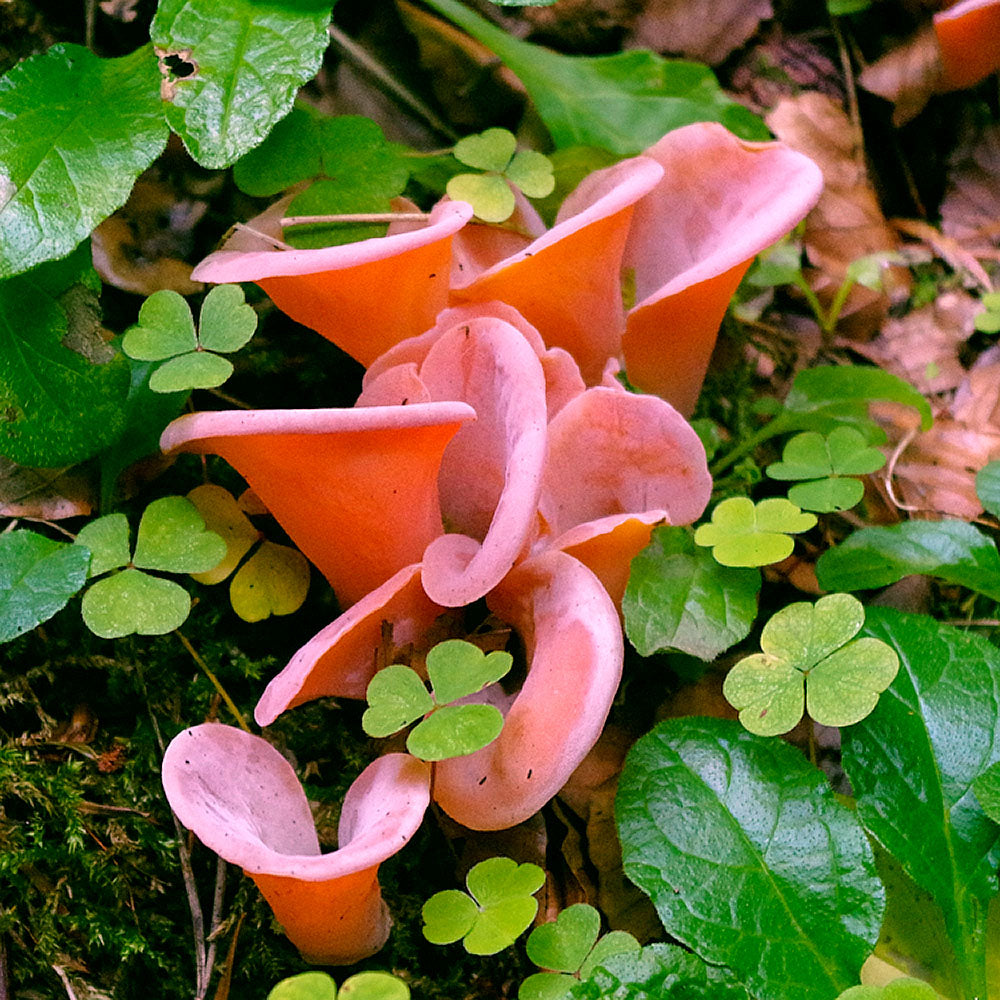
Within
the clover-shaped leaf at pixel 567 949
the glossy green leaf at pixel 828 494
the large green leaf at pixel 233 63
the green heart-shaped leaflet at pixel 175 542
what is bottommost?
the clover-shaped leaf at pixel 567 949

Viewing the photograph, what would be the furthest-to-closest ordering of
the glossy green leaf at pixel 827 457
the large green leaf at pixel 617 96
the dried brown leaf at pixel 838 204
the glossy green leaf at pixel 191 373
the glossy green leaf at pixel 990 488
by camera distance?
1. the dried brown leaf at pixel 838 204
2. the large green leaf at pixel 617 96
3. the glossy green leaf at pixel 827 457
4. the glossy green leaf at pixel 990 488
5. the glossy green leaf at pixel 191 373

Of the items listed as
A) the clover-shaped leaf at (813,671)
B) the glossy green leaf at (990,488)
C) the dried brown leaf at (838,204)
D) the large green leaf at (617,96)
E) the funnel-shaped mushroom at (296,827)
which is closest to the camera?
the funnel-shaped mushroom at (296,827)

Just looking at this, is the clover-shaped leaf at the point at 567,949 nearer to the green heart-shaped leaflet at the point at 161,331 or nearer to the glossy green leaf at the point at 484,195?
the green heart-shaped leaflet at the point at 161,331

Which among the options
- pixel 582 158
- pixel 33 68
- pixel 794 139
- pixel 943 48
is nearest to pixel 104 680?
pixel 33 68

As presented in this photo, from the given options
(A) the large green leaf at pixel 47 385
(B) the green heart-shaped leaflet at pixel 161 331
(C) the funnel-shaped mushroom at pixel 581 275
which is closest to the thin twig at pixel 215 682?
(A) the large green leaf at pixel 47 385

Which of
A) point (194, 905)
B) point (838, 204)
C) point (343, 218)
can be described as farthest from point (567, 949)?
point (838, 204)

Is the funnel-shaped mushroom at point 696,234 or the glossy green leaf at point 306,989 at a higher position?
the funnel-shaped mushroom at point 696,234

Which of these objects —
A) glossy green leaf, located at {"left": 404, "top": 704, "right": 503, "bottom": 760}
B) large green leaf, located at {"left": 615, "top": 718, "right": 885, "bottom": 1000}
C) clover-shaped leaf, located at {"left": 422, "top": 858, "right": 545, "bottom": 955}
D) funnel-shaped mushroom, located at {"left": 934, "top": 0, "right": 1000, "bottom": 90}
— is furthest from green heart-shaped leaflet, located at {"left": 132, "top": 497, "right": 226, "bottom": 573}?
funnel-shaped mushroom, located at {"left": 934, "top": 0, "right": 1000, "bottom": 90}

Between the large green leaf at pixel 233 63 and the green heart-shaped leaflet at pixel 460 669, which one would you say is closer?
the green heart-shaped leaflet at pixel 460 669
